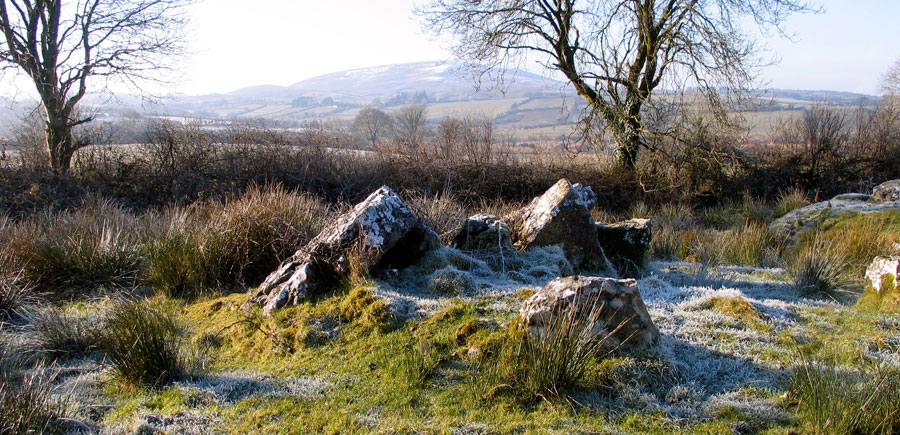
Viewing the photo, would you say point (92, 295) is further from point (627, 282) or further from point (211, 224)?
point (627, 282)

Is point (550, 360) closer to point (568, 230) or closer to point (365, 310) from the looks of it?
point (365, 310)

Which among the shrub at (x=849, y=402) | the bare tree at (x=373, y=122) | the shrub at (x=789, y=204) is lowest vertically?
the shrub at (x=789, y=204)

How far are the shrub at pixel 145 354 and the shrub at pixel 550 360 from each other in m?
2.08

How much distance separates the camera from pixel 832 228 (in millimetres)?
8438

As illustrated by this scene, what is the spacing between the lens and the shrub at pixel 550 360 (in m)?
3.04

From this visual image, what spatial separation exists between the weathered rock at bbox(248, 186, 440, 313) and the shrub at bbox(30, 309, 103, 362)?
48.9 inches

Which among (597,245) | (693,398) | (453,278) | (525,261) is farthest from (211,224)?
(693,398)

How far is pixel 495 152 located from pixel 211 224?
10.3 meters

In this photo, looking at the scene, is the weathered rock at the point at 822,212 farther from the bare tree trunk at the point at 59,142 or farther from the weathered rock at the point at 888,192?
the bare tree trunk at the point at 59,142

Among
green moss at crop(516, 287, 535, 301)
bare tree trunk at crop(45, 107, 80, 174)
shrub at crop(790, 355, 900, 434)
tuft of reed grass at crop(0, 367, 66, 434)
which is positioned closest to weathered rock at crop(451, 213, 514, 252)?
green moss at crop(516, 287, 535, 301)

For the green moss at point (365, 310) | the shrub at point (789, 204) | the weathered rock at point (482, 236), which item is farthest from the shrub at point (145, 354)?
the shrub at point (789, 204)

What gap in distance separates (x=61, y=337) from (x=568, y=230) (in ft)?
16.2

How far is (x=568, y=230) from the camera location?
5.98 m

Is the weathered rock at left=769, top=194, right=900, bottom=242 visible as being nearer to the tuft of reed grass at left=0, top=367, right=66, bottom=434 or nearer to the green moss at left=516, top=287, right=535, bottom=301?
the green moss at left=516, top=287, right=535, bottom=301
